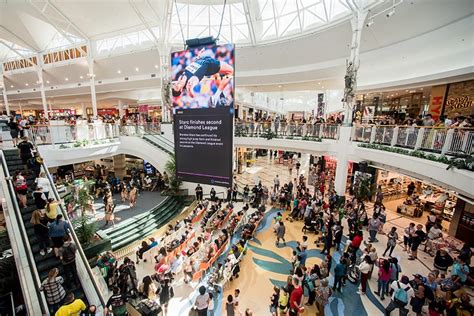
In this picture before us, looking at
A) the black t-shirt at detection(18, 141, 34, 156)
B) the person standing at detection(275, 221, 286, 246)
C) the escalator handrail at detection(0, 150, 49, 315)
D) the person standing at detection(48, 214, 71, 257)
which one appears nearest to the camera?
the escalator handrail at detection(0, 150, 49, 315)

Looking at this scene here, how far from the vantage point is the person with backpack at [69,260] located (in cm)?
492

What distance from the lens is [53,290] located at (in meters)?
4.44

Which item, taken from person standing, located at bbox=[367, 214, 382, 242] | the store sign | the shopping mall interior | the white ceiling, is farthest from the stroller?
the white ceiling

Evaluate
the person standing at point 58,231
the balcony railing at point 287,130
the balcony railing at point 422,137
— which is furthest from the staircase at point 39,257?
the balcony railing at point 287,130

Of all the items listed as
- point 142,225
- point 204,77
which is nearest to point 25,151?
point 142,225

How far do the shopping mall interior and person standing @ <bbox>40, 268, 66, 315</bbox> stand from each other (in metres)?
0.03

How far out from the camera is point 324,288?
5.91 metres

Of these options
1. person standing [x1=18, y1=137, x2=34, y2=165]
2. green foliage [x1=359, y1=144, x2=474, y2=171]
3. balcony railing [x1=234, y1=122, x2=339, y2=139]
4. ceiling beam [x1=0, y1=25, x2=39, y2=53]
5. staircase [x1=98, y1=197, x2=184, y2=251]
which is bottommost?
staircase [x1=98, y1=197, x2=184, y2=251]

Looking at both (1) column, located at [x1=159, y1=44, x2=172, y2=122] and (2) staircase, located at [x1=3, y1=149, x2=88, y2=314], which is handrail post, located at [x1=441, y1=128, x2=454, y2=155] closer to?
(2) staircase, located at [x1=3, y1=149, x2=88, y2=314]

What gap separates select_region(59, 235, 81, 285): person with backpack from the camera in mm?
4918

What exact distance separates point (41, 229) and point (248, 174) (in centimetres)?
1650

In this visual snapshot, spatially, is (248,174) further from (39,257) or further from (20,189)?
(39,257)

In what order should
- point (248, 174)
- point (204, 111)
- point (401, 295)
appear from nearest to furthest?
1. point (204, 111)
2. point (401, 295)
3. point (248, 174)

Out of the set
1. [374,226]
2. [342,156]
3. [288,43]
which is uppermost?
[288,43]
